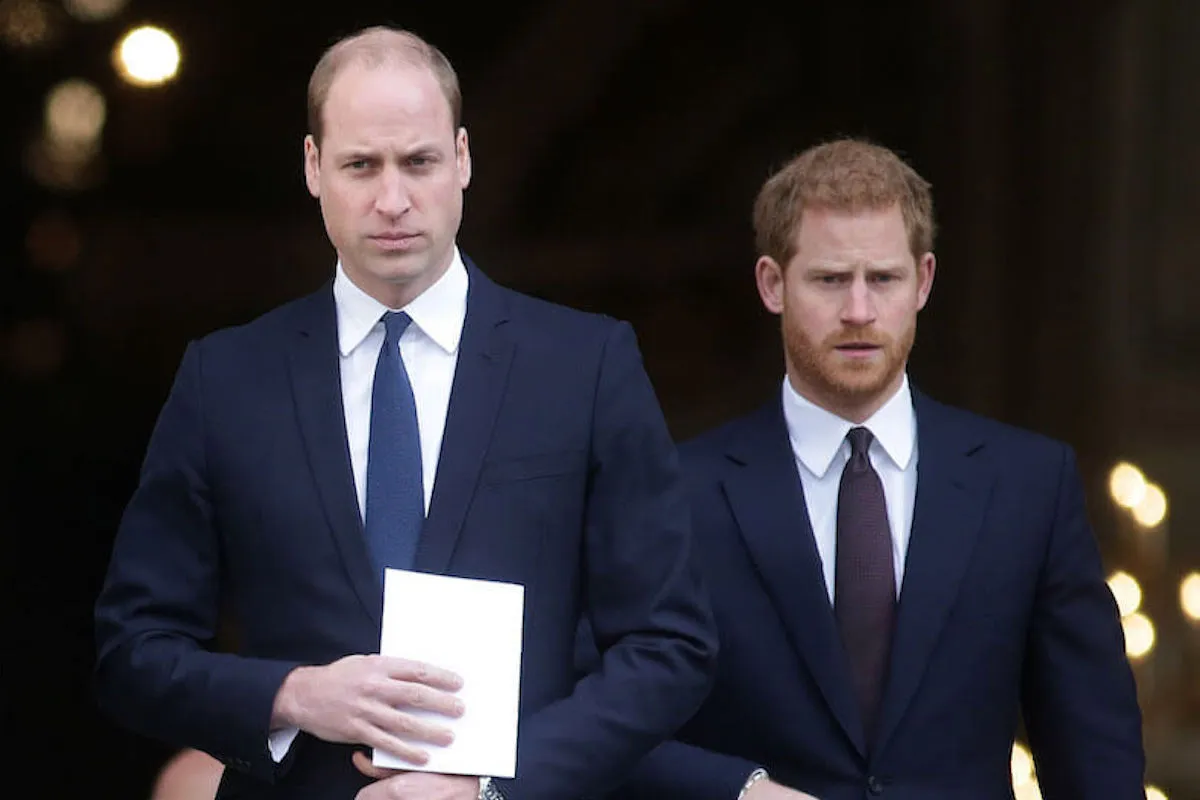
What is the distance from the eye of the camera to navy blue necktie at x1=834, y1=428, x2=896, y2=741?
13.8 ft

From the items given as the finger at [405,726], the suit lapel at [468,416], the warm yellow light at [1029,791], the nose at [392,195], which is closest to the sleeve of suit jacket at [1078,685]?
the suit lapel at [468,416]

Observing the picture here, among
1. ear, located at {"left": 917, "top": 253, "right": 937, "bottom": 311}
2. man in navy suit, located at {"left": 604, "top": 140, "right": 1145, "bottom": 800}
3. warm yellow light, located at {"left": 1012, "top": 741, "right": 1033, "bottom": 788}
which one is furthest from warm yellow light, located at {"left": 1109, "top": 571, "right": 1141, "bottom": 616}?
ear, located at {"left": 917, "top": 253, "right": 937, "bottom": 311}

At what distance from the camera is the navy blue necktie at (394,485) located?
3699 mm

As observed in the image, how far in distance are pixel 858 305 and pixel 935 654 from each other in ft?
1.88

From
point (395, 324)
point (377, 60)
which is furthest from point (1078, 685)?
point (377, 60)

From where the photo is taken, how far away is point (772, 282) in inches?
172

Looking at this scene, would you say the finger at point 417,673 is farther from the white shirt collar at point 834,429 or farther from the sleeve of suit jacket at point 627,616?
the white shirt collar at point 834,429

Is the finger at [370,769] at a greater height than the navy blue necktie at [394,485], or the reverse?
the navy blue necktie at [394,485]

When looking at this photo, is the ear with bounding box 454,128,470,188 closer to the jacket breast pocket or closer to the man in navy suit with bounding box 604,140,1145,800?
the jacket breast pocket

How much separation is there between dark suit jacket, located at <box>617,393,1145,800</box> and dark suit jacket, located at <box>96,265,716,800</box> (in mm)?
445

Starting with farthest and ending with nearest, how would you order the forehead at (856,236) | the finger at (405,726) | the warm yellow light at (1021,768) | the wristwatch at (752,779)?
the warm yellow light at (1021,768) → the forehead at (856,236) → the wristwatch at (752,779) → the finger at (405,726)

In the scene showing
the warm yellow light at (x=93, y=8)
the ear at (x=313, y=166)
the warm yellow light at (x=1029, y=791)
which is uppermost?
the warm yellow light at (x=93, y=8)

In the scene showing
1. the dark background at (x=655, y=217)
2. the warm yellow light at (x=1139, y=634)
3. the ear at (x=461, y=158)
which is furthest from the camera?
the warm yellow light at (x=1139, y=634)

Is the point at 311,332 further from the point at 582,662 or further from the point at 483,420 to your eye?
the point at 582,662
